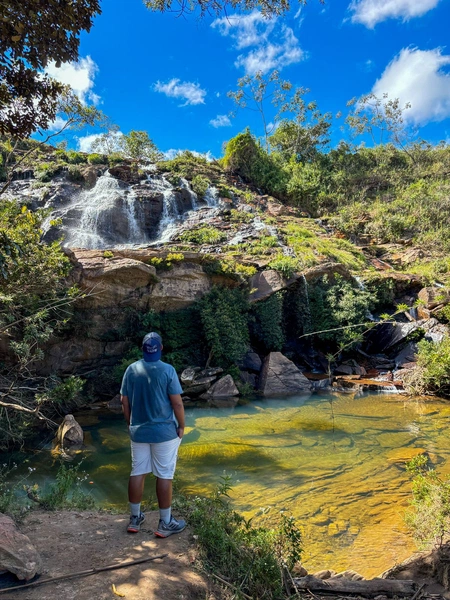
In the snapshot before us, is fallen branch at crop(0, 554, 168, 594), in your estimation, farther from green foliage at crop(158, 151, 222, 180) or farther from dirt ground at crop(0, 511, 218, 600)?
green foliage at crop(158, 151, 222, 180)

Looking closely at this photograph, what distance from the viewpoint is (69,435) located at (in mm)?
8703

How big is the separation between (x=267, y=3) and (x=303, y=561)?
23.1 feet

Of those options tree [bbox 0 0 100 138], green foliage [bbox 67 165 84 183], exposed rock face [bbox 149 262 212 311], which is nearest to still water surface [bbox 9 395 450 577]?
exposed rock face [bbox 149 262 212 311]

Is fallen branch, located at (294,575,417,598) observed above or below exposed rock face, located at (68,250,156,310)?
below

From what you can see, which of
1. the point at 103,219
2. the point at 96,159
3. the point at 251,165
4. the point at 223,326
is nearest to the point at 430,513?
the point at 223,326

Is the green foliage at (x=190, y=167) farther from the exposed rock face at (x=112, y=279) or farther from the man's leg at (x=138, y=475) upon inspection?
the man's leg at (x=138, y=475)

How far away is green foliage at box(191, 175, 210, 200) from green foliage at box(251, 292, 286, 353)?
42.2ft

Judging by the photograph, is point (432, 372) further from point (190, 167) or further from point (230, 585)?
point (190, 167)

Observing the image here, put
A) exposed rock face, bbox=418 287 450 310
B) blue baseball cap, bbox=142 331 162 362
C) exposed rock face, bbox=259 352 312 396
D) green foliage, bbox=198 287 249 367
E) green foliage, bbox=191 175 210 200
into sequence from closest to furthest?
blue baseball cap, bbox=142 331 162 362, exposed rock face, bbox=259 352 312 396, green foliage, bbox=198 287 249 367, exposed rock face, bbox=418 287 450 310, green foliage, bbox=191 175 210 200

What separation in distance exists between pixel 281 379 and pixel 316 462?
6640mm

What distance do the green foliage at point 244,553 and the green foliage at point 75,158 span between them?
88.9 feet

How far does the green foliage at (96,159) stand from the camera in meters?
26.5

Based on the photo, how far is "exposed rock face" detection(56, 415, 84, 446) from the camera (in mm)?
8656

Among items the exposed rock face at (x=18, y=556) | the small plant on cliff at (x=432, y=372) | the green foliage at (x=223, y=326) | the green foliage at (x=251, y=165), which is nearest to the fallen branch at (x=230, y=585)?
the exposed rock face at (x=18, y=556)
